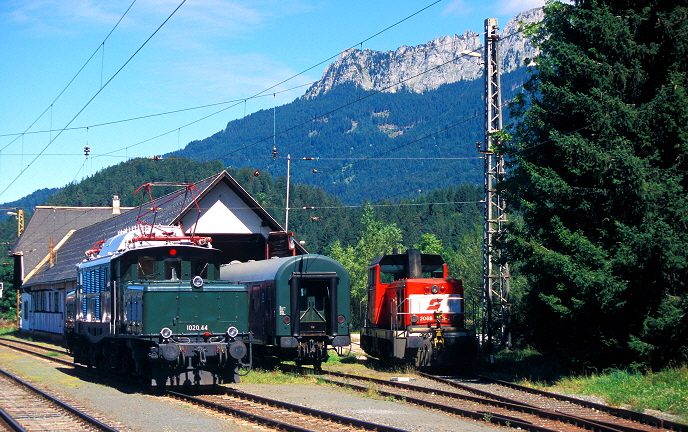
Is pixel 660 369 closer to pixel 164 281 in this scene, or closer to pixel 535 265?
pixel 535 265

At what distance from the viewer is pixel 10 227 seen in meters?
166

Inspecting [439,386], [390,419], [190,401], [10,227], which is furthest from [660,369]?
[10,227]

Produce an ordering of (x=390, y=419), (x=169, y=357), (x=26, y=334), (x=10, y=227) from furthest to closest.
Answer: (x=10, y=227), (x=26, y=334), (x=169, y=357), (x=390, y=419)

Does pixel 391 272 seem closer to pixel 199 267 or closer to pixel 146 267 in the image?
pixel 199 267

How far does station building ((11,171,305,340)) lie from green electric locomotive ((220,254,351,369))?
385 cm

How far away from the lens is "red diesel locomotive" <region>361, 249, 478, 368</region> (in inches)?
840

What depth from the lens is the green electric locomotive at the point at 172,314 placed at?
16.4 metres

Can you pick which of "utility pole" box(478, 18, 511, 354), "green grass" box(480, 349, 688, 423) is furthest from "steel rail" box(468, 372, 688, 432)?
"utility pole" box(478, 18, 511, 354)

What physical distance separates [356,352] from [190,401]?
1636 cm

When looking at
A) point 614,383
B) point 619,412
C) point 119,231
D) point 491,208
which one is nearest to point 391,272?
point 491,208

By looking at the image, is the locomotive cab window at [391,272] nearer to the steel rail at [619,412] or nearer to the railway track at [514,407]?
the railway track at [514,407]

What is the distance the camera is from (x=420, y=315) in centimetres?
2214

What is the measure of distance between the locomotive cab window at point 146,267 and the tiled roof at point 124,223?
552 cm

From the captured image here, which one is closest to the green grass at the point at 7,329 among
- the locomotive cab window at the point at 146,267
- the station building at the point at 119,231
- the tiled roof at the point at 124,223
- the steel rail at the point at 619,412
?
the station building at the point at 119,231
